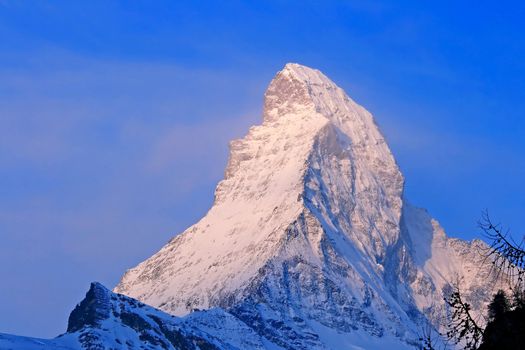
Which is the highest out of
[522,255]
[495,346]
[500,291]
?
[500,291]

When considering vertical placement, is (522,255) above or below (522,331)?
above

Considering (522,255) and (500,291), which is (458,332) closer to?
(522,255)

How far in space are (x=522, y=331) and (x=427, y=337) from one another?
1540 mm

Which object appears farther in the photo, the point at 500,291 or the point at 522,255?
the point at 500,291

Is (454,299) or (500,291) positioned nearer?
(454,299)

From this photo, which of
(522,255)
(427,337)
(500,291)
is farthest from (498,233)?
(500,291)

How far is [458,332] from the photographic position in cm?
2312

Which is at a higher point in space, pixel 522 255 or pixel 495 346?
pixel 522 255

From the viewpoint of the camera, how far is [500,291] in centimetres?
4822

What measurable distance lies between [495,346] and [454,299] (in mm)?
1107

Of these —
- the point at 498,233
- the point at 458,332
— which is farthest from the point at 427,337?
the point at 498,233

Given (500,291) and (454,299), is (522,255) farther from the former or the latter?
(500,291)

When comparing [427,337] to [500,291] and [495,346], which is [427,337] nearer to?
[495,346]

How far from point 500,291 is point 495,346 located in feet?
85.0
